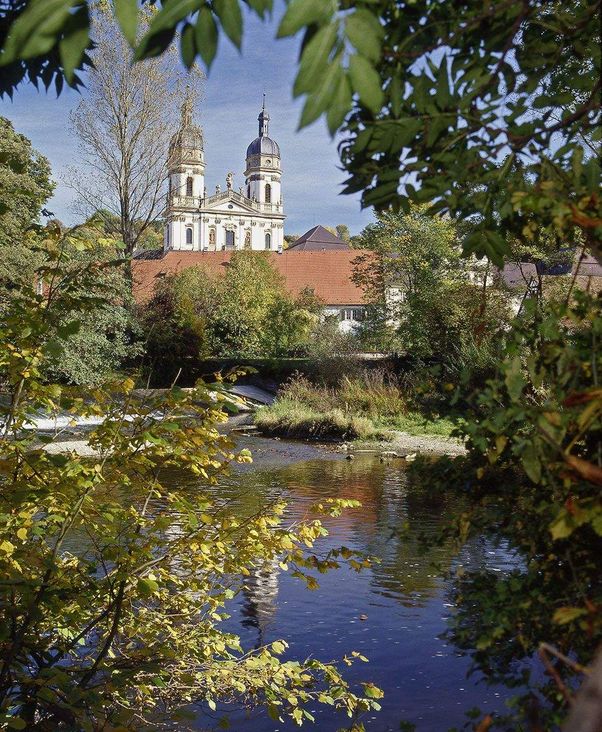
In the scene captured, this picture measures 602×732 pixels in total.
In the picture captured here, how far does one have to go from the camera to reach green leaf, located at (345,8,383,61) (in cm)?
104

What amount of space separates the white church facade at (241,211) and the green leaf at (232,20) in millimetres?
67368

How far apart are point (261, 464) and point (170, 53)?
1391 cm

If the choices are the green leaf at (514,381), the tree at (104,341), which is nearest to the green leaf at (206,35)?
the green leaf at (514,381)

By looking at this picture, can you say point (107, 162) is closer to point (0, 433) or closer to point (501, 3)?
point (0, 433)

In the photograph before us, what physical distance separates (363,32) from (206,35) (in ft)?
0.81

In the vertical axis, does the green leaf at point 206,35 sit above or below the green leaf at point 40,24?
above

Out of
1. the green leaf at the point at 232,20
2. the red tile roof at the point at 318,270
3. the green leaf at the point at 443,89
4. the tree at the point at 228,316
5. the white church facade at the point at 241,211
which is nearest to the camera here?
the green leaf at the point at 232,20

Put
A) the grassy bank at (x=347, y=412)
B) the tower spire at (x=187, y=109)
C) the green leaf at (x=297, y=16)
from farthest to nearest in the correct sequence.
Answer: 1. the tower spire at (x=187, y=109)
2. the grassy bank at (x=347, y=412)
3. the green leaf at (x=297, y=16)

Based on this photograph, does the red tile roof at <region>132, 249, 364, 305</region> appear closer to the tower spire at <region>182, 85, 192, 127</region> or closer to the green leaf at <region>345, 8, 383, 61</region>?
the tower spire at <region>182, 85, 192, 127</region>

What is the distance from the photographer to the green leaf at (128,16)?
1009mm

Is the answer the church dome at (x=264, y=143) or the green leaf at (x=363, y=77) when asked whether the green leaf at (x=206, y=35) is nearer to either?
the green leaf at (x=363, y=77)

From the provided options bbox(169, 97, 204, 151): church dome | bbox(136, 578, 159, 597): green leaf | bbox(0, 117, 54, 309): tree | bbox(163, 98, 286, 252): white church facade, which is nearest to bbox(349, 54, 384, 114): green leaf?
bbox(136, 578, 159, 597): green leaf

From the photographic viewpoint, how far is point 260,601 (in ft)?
22.0

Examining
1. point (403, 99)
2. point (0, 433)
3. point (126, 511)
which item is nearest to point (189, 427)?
point (126, 511)
